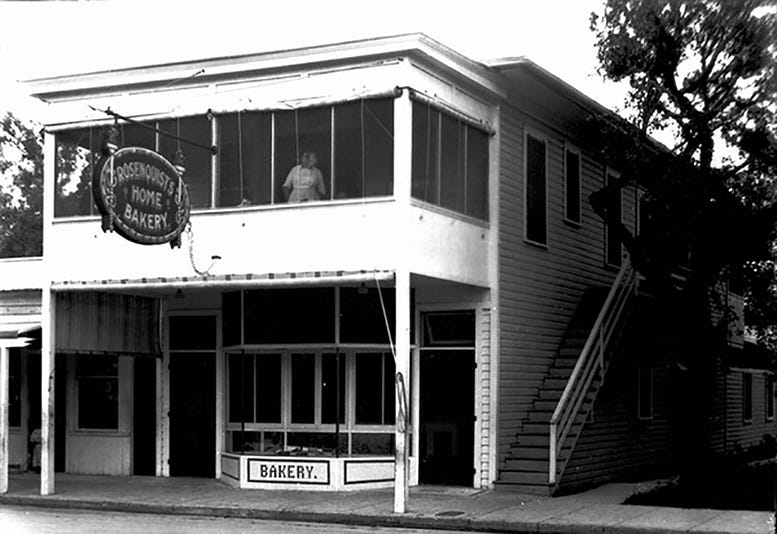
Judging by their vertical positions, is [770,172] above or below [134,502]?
above

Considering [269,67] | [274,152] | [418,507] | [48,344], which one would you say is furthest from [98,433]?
[269,67]

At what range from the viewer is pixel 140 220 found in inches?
605

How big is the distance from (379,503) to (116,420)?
669 cm

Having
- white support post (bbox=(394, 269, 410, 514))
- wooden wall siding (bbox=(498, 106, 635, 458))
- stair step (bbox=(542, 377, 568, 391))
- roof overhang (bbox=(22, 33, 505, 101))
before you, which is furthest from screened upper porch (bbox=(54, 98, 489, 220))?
stair step (bbox=(542, 377, 568, 391))

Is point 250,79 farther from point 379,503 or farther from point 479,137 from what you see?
point 379,503

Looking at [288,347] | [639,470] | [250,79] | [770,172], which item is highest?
[250,79]

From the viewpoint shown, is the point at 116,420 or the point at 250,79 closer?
the point at 250,79

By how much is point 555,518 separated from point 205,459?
24.7 feet

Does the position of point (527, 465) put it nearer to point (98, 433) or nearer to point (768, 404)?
point (98, 433)

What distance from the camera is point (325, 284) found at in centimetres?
1686

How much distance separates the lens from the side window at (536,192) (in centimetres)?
2008

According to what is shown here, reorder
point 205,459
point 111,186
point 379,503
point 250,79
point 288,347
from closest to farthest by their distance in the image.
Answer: point 111,186 → point 379,503 → point 250,79 → point 288,347 → point 205,459

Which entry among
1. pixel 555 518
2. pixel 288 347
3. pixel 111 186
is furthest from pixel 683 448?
pixel 111 186

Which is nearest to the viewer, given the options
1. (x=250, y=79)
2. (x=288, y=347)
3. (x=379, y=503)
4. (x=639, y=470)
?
(x=379, y=503)
